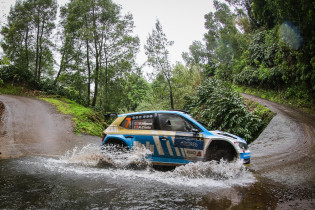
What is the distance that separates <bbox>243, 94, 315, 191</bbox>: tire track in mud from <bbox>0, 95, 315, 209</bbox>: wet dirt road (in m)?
0.02

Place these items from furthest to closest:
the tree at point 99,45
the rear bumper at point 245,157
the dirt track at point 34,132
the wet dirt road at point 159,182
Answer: the tree at point 99,45 < the dirt track at point 34,132 < the rear bumper at point 245,157 < the wet dirt road at point 159,182

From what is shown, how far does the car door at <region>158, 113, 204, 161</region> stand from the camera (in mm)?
5586

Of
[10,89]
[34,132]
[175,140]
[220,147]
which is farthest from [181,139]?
[10,89]

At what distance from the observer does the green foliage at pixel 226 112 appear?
1177 cm

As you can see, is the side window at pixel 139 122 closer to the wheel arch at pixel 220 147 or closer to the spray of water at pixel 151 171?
the spray of water at pixel 151 171

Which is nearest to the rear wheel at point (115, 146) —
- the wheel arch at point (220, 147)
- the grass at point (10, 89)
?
the wheel arch at point (220, 147)

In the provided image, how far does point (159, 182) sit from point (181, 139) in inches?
50.0

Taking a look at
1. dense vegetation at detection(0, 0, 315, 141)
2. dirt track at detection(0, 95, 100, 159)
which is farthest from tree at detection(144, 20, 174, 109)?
dirt track at detection(0, 95, 100, 159)

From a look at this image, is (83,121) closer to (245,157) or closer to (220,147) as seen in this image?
(220,147)

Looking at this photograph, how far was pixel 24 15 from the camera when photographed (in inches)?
1062

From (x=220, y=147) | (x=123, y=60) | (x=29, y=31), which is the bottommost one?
(x=220, y=147)

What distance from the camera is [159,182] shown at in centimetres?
509

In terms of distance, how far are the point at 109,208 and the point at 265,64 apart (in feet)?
70.7

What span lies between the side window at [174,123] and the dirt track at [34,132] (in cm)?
566
